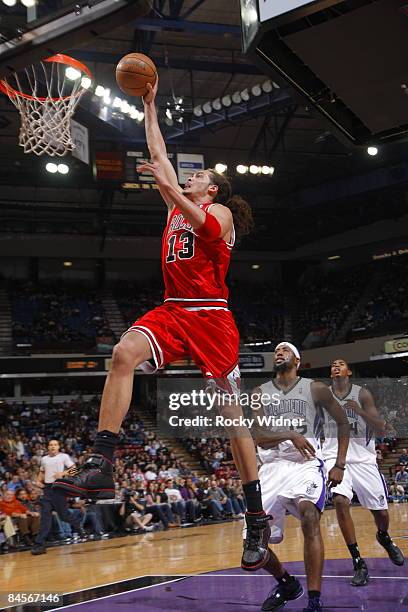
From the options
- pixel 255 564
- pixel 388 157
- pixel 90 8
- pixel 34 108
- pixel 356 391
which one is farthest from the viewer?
pixel 388 157

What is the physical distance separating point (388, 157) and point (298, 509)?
1962 cm

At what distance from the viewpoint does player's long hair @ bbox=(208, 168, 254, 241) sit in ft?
15.4

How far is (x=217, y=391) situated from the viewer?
13.9ft

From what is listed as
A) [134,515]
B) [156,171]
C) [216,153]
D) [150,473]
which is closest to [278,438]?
[156,171]

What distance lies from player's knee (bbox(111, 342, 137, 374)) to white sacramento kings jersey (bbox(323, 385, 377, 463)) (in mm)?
3774

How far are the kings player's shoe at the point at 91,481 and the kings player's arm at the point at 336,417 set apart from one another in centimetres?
295

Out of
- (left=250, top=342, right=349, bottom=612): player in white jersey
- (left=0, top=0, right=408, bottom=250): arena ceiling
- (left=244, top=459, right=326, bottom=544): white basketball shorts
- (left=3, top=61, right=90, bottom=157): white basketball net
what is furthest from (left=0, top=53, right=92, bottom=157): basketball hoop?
(left=244, top=459, right=326, bottom=544): white basketball shorts

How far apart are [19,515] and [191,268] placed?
856 centimetres

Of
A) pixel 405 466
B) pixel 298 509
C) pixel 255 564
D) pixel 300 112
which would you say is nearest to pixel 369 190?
pixel 300 112

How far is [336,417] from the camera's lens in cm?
634

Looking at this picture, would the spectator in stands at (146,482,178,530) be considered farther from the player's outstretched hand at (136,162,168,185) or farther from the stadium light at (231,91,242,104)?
the player's outstretched hand at (136,162,168,185)

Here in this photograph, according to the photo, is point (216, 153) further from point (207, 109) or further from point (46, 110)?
point (46, 110)

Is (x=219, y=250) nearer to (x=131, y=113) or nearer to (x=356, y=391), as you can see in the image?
(x=356, y=391)

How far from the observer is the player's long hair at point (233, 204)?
15.4 ft
